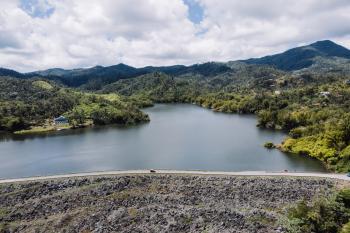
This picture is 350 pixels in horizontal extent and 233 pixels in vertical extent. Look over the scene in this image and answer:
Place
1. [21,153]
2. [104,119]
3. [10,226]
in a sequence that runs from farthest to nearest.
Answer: [104,119], [21,153], [10,226]

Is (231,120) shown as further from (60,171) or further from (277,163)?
(60,171)

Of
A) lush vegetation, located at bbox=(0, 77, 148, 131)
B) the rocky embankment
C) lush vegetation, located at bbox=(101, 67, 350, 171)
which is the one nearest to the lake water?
lush vegetation, located at bbox=(101, 67, 350, 171)

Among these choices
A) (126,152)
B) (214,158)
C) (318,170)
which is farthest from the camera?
(126,152)

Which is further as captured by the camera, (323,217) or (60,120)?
(60,120)

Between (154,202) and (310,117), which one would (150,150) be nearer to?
(154,202)

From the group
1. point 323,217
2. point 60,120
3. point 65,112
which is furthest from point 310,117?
point 65,112

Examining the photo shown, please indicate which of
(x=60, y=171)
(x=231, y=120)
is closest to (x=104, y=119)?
(x=231, y=120)

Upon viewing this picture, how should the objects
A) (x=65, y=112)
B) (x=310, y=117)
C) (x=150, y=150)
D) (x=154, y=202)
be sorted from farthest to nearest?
1. (x=65, y=112)
2. (x=310, y=117)
3. (x=150, y=150)
4. (x=154, y=202)
